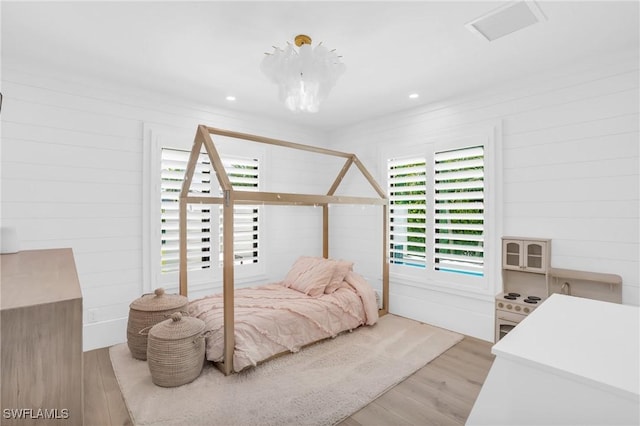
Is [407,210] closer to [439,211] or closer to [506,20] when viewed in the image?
[439,211]

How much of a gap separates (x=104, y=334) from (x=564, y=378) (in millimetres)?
3575

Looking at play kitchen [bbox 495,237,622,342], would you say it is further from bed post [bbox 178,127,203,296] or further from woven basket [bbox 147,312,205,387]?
bed post [bbox 178,127,203,296]

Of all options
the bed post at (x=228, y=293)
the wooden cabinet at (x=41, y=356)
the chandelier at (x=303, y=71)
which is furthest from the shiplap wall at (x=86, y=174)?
the wooden cabinet at (x=41, y=356)

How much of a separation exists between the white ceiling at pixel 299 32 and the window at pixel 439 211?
0.78 metres

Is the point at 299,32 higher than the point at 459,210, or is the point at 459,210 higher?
the point at 299,32

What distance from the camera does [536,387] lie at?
2.33 feet

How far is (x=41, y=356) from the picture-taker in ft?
1.86

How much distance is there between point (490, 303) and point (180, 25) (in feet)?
11.6

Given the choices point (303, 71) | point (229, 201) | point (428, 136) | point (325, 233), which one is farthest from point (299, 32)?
point (325, 233)

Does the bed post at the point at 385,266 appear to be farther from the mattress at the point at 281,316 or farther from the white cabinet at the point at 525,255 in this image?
the white cabinet at the point at 525,255

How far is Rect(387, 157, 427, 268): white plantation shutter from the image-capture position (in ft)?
12.5

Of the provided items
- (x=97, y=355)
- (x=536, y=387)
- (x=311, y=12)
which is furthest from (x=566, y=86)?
(x=97, y=355)

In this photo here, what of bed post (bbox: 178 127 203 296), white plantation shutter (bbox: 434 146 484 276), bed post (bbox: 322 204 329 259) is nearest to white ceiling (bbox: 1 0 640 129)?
white plantation shutter (bbox: 434 146 484 276)

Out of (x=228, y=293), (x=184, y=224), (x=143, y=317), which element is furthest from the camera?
(x=184, y=224)
